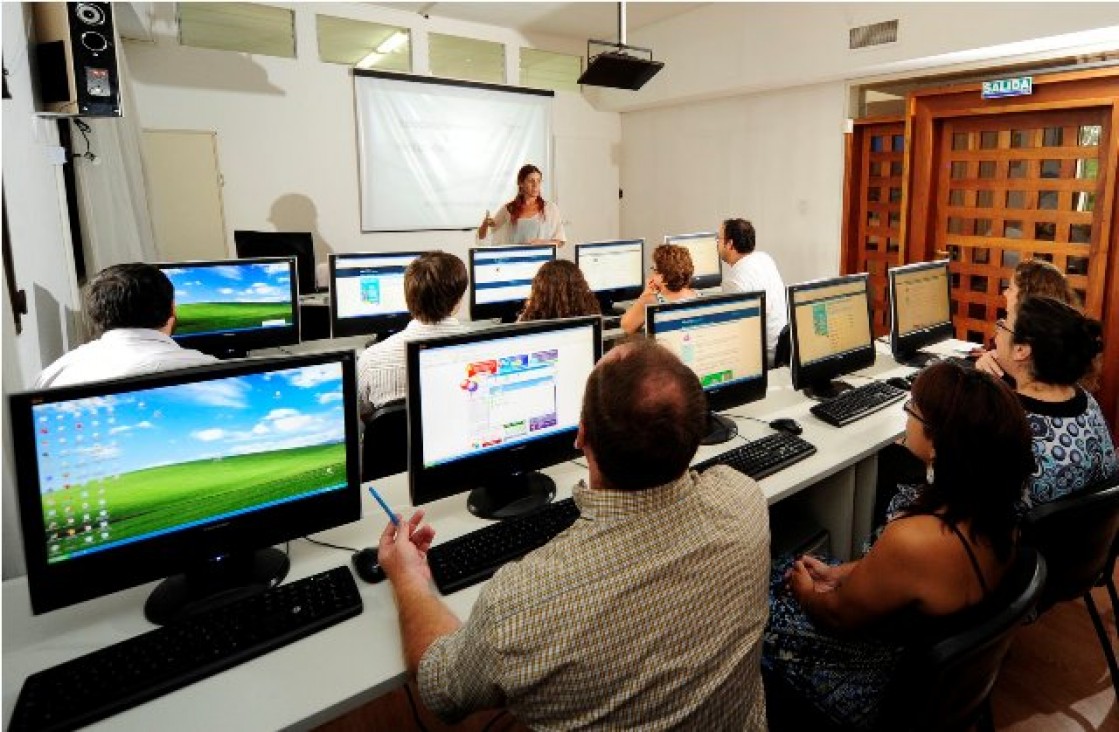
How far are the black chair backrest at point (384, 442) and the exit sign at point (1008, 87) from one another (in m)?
4.47

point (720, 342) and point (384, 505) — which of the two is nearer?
point (384, 505)

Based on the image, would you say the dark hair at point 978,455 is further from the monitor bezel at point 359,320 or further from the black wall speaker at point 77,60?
the black wall speaker at point 77,60

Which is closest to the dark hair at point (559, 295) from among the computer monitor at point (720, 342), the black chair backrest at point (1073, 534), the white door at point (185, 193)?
the computer monitor at point (720, 342)

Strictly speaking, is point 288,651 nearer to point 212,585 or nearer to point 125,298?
point 212,585

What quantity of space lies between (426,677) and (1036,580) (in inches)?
39.4

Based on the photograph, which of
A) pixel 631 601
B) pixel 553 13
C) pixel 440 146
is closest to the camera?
pixel 631 601

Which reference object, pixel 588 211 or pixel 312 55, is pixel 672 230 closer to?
pixel 588 211

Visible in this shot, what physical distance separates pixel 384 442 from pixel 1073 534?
1.75 metres

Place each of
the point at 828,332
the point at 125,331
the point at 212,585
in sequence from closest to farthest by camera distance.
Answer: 1. the point at 212,585
2. the point at 125,331
3. the point at 828,332

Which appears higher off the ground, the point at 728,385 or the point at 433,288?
the point at 433,288

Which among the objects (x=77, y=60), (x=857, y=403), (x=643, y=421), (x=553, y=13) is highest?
(x=553, y=13)

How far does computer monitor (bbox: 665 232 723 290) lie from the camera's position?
5.28 metres

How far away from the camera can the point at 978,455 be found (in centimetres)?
130

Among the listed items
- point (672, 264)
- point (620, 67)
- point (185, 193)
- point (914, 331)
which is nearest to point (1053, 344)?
point (914, 331)
